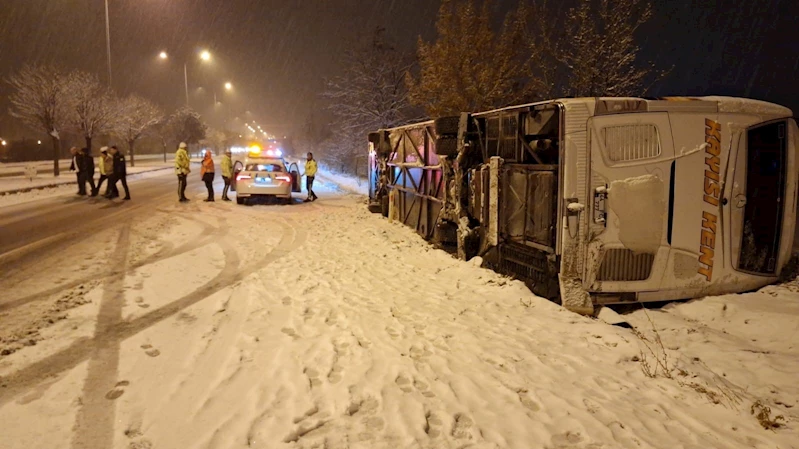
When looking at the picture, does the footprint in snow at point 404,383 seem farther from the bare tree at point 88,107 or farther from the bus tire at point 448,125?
the bare tree at point 88,107

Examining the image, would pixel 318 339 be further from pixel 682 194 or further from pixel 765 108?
pixel 765 108

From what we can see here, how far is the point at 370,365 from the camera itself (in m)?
4.29

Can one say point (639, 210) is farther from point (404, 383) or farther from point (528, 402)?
point (404, 383)

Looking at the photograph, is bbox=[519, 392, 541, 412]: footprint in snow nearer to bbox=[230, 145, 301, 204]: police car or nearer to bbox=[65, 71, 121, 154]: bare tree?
bbox=[230, 145, 301, 204]: police car

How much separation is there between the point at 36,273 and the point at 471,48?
1600 centimetres

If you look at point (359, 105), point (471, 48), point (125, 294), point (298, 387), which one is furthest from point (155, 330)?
point (359, 105)

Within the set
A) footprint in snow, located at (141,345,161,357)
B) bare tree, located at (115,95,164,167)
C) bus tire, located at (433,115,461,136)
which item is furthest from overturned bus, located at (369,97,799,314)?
bare tree, located at (115,95,164,167)

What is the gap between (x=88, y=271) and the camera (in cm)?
748

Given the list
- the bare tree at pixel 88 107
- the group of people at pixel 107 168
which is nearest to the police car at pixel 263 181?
the group of people at pixel 107 168

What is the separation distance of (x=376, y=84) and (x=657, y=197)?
935 inches

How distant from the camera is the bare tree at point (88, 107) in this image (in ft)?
90.0

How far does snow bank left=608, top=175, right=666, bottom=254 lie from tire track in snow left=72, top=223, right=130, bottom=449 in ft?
16.2

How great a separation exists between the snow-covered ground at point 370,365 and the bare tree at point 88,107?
24364mm

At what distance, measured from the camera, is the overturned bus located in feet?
18.1
